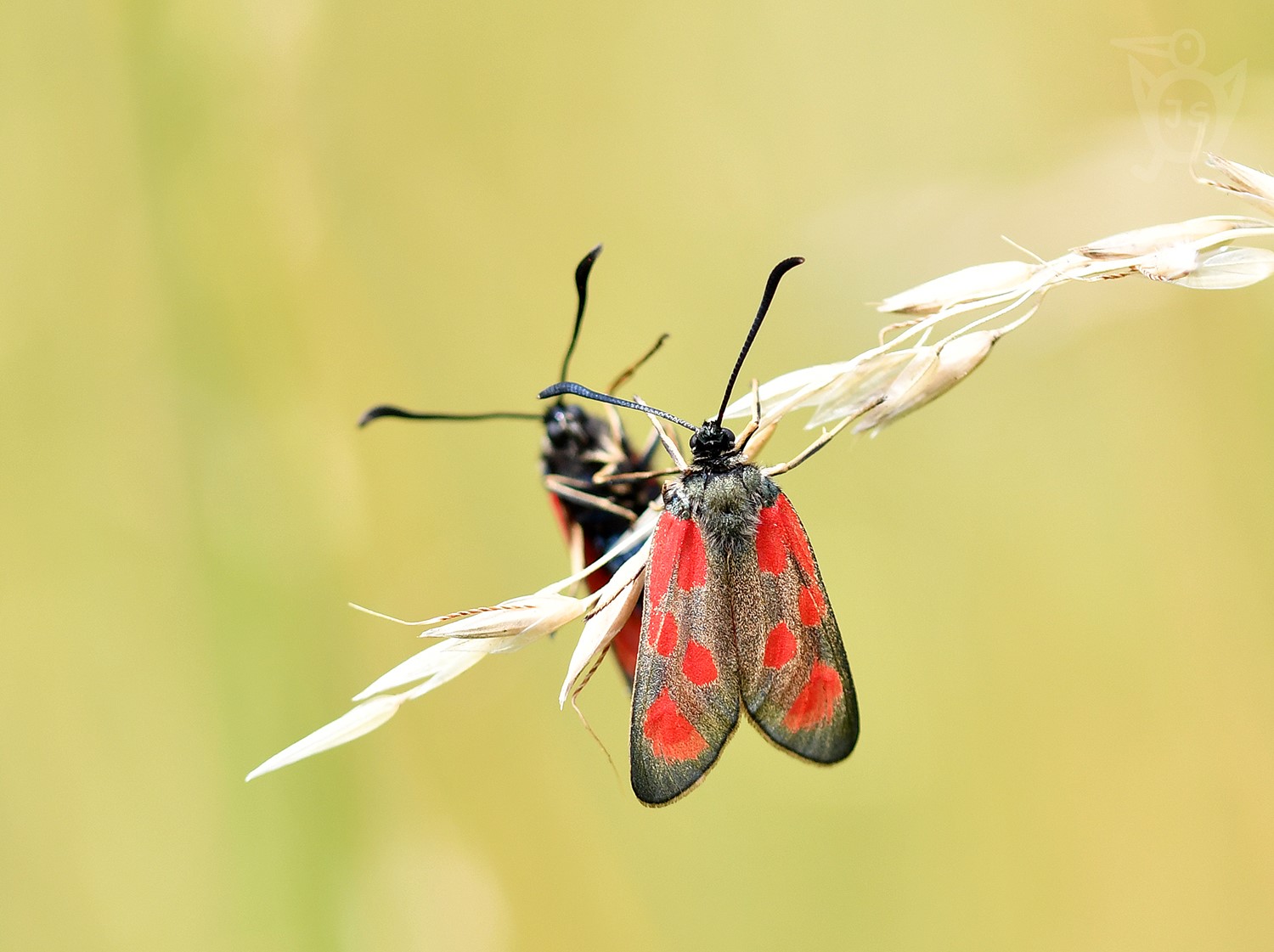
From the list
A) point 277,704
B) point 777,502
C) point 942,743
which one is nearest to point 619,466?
point 777,502

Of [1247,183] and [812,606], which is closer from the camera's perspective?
[1247,183]

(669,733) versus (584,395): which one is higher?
(584,395)

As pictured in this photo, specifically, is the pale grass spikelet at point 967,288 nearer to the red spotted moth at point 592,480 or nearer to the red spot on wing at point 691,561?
the red spot on wing at point 691,561

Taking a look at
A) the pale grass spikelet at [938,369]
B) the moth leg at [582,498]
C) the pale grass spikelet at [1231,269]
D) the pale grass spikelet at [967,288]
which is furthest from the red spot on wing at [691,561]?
the pale grass spikelet at [1231,269]

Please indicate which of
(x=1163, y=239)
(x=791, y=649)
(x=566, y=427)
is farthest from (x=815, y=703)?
(x=566, y=427)

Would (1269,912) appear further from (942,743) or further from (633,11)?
(633,11)

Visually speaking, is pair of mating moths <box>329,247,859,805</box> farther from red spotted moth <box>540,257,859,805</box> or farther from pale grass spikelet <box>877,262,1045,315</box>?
pale grass spikelet <box>877,262,1045,315</box>

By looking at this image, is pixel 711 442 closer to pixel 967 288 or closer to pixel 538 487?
pixel 967 288
